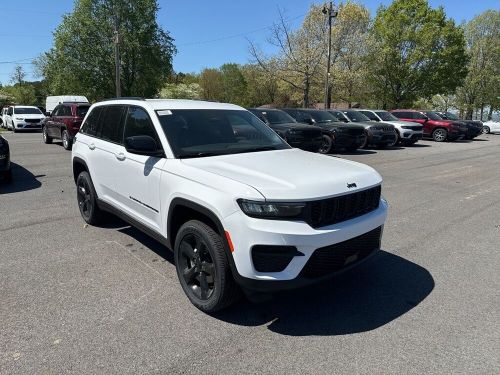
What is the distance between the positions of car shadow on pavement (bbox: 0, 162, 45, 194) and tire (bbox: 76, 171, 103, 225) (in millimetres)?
3124

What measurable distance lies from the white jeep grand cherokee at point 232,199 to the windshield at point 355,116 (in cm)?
1483

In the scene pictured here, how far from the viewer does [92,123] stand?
571 centimetres

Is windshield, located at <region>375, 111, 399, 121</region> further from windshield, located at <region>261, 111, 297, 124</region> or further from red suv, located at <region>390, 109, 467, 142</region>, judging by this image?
windshield, located at <region>261, 111, 297, 124</region>

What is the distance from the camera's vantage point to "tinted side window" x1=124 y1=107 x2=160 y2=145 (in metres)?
4.24

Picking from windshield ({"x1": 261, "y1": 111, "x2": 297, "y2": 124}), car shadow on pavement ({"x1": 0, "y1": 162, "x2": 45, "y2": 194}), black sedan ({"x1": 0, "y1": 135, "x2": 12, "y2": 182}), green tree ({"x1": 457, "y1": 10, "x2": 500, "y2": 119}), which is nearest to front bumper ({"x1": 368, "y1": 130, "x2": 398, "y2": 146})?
windshield ({"x1": 261, "y1": 111, "x2": 297, "y2": 124})

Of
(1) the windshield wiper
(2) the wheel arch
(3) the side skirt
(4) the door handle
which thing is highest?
(1) the windshield wiper

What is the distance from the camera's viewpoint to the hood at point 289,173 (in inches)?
121

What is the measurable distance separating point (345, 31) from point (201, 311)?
4896 centimetres

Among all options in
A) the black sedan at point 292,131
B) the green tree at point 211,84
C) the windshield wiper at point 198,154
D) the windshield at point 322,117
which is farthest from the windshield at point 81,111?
the green tree at point 211,84

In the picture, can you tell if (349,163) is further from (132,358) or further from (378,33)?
(378,33)

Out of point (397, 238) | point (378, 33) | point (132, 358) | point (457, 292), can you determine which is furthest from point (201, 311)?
point (378, 33)

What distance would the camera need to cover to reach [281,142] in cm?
481

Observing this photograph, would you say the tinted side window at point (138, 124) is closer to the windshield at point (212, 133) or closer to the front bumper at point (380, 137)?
the windshield at point (212, 133)

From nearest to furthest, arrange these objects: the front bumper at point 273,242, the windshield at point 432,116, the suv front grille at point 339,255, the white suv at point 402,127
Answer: the front bumper at point 273,242 → the suv front grille at point 339,255 → the white suv at point 402,127 → the windshield at point 432,116
